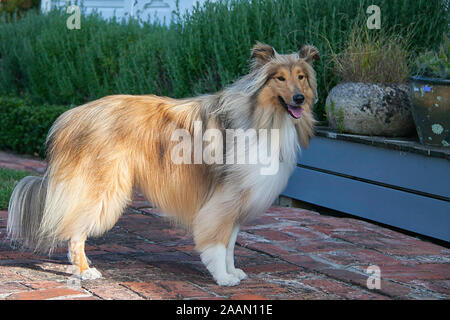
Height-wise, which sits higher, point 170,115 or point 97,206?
point 170,115

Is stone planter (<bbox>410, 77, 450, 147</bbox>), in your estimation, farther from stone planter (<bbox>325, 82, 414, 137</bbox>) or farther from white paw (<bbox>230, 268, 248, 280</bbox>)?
white paw (<bbox>230, 268, 248, 280</bbox>)

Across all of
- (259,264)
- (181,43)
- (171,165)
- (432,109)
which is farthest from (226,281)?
(181,43)

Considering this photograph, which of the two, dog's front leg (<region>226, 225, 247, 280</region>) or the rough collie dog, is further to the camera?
dog's front leg (<region>226, 225, 247, 280</region>)

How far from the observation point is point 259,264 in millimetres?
4449

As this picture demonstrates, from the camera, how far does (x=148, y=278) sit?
13.1 ft

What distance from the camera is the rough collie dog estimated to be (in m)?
3.93

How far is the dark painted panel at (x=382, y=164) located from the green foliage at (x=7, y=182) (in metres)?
2.87

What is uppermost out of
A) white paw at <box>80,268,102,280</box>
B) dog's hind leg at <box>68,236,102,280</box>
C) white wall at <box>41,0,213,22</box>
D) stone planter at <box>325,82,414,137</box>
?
white wall at <box>41,0,213,22</box>

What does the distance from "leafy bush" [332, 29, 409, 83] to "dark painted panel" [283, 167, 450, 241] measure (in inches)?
39.4

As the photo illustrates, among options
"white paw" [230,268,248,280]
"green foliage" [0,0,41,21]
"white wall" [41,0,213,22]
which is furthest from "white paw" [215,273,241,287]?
"green foliage" [0,0,41,21]

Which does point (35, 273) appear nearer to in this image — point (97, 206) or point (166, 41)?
point (97, 206)
